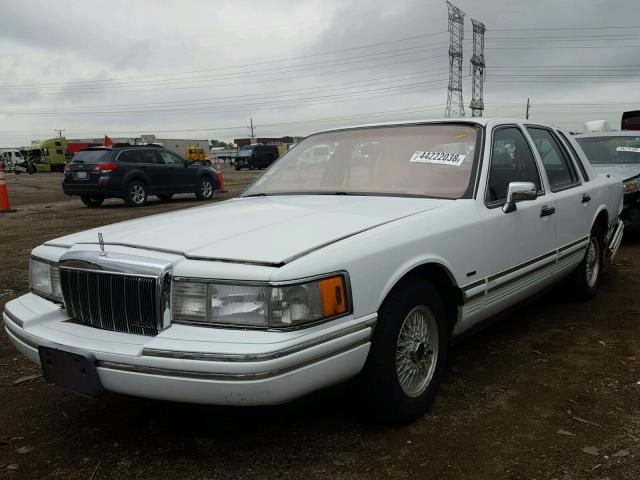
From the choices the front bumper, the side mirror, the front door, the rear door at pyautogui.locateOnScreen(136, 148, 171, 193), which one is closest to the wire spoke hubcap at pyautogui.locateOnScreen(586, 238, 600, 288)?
the front door

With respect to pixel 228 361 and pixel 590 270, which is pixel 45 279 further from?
pixel 590 270

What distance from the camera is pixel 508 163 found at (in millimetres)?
3594

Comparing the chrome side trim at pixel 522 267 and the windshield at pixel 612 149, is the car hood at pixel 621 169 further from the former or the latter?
the chrome side trim at pixel 522 267

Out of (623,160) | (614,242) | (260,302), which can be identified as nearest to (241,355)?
(260,302)

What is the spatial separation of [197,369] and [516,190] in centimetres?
208

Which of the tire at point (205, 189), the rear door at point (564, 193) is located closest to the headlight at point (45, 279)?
the rear door at point (564, 193)

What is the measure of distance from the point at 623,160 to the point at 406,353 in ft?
22.4

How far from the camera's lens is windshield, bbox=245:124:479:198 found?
10.7 feet

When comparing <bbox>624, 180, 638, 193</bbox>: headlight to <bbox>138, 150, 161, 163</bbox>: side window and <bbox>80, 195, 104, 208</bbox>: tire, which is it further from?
<bbox>80, 195, 104, 208</bbox>: tire

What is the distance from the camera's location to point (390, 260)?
2400 millimetres

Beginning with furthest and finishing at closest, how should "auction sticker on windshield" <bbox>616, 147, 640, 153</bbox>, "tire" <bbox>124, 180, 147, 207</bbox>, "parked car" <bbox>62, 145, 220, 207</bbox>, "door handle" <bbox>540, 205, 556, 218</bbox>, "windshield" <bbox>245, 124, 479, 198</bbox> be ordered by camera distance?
"tire" <bbox>124, 180, 147, 207</bbox>, "parked car" <bbox>62, 145, 220, 207</bbox>, "auction sticker on windshield" <bbox>616, 147, 640, 153</bbox>, "door handle" <bbox>540, 205, 556, 218</bbox>, "windshield" <bbox>245, 124, 479, 198</bbox>

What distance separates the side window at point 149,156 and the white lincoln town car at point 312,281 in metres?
11.8

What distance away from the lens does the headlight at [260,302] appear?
2.07 meters

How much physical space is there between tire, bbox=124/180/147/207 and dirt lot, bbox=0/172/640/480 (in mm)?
10784
